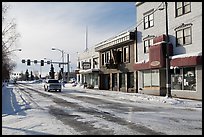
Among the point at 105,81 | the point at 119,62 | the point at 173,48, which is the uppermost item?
the point at 173,48

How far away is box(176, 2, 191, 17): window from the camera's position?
24484 millimetres

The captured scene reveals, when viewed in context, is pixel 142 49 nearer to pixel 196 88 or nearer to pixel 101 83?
pixel 196 88

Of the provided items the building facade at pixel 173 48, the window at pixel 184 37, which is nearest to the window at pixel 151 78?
the building facade at pixel 173 48

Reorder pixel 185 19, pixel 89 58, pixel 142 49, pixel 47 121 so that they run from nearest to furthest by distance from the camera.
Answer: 1. pixel 47 121
2. pixel 185 19
3. pixel 142 49
4. pixel 89 58

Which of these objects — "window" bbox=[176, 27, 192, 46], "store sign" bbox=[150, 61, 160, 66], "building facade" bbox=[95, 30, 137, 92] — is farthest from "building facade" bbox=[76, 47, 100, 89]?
"window" bbox=[176, 27, 192, 46]

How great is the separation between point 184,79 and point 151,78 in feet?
19.1

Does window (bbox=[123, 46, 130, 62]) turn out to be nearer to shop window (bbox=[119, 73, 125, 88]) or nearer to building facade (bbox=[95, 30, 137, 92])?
building facade (bbox=[95, 30, 137, 92])

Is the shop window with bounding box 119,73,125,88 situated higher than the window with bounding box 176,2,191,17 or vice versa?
the window with bounding box 176,2,191,17

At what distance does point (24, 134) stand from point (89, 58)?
43239mm

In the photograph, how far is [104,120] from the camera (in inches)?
478

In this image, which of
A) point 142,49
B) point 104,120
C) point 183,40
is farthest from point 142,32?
point 104,120

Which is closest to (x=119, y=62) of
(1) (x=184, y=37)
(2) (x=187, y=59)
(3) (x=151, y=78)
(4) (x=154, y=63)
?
(3) (x=151, y=78)

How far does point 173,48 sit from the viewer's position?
1032 inches

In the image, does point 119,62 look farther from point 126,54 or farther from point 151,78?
point 151,78
